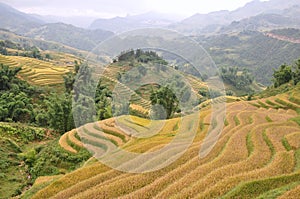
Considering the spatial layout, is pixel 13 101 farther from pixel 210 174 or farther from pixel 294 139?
pixel 210 174

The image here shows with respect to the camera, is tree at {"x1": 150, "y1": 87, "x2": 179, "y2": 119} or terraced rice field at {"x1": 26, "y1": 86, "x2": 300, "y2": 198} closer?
terraced rice field at {"x1": 26, "y1": 86, "x2": 300, "y2": 198}

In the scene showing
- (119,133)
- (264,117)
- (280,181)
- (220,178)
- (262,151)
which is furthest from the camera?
(264,117)

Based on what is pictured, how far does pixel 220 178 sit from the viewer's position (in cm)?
895

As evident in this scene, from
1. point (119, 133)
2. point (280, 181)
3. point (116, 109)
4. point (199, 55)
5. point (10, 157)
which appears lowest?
point (10, 157)

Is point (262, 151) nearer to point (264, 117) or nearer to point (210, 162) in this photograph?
point (210, 162)

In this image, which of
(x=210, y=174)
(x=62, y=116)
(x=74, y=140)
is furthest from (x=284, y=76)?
(x=210, y=174)

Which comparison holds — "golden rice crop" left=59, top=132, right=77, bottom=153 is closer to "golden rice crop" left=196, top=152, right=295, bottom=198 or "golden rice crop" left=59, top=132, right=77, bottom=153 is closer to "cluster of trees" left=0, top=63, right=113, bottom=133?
"cluster of trees" left=0, top=63, right=113, bottom=133

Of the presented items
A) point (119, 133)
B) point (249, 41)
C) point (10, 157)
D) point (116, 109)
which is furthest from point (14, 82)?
point (249, 41)

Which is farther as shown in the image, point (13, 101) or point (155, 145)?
point (13, 101)

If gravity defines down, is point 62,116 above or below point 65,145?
below

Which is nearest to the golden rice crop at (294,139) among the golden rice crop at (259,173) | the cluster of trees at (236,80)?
the golden rice crop at (259,173)

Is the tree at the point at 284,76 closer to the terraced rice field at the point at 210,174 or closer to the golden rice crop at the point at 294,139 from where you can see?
the terraced rice field at the point at 210,174

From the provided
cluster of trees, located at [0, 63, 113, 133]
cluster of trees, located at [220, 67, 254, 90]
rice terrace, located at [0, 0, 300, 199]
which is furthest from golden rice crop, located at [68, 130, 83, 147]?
cluster of trees, located at [220, 67, 254, 90]

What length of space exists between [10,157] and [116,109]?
9.85m
